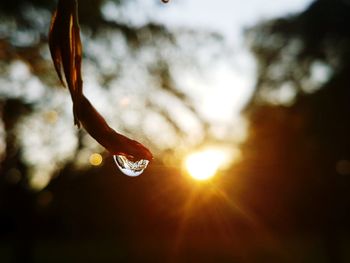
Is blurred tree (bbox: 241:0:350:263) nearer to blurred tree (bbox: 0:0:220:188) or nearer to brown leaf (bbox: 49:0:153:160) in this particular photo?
blurred tree (bbox: 0:0:220:188)

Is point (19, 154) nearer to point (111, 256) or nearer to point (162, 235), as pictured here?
point (111, 256)

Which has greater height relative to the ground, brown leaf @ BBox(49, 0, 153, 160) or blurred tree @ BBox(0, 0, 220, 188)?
blurred tree @ BBox(0, 0, 220, 188)

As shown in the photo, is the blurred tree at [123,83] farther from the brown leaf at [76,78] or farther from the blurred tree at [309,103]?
the blurred tree at [309,103]

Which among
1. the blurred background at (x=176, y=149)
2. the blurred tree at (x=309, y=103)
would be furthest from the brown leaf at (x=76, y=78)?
the blurred tree at (x=309, y=103)

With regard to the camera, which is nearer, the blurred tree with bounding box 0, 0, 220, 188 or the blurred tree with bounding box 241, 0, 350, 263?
the blurred tree with bounding box 0, 0, 220, 188

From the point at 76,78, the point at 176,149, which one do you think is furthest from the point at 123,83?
the point at 76,78

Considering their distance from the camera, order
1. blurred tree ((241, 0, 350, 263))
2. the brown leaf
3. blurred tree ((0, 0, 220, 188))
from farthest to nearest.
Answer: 1. blurred tree ((241, 0, 350, 263))
2. blurred tree ((0, 0, 220, 188))
3. the brown leaf

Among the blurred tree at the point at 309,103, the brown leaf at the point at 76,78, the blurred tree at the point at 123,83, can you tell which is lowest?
the brown leaf at the point at 76,78

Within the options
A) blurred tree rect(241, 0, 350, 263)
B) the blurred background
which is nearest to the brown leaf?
the blurred background

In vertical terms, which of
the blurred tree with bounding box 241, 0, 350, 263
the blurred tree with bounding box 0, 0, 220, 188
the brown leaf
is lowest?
the brown leaf

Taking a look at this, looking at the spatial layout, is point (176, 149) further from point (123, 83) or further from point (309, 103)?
point (309, 103)

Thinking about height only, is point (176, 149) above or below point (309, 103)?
below
